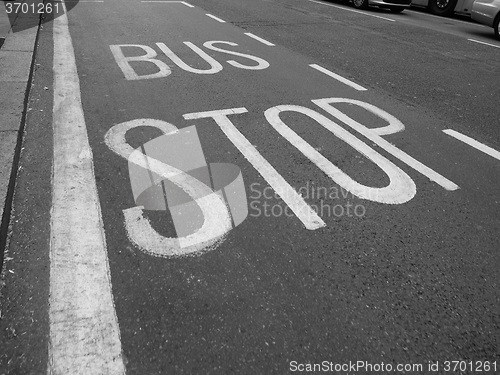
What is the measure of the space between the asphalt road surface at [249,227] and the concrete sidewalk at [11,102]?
10 cm

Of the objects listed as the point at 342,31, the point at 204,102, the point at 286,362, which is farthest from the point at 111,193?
the point at 342,31

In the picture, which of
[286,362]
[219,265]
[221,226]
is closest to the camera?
[286,362]

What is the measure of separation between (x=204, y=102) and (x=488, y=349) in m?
3.78

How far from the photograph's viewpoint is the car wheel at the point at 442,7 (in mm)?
14719

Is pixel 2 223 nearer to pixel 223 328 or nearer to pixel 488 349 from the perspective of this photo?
pixel 223 328

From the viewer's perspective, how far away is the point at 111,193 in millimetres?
3053

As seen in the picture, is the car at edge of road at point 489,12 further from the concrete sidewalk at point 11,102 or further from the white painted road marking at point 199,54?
the concrete sidewalk at point 11,102

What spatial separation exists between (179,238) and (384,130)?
2743 millimetres

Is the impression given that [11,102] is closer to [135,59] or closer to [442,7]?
[135,59]

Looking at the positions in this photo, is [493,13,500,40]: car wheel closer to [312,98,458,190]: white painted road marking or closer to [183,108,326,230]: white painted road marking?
[312,98,458,190]: white painted road marking

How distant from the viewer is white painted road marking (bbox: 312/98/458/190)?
356cm

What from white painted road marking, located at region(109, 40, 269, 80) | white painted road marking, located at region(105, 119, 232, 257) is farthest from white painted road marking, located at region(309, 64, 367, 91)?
white painted road marking, located at region(105, 119, 232, 257)

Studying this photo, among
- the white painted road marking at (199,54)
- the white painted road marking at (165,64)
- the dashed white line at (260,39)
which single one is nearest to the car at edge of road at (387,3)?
the dashed white line at (260,39)

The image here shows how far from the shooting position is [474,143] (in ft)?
14.1
